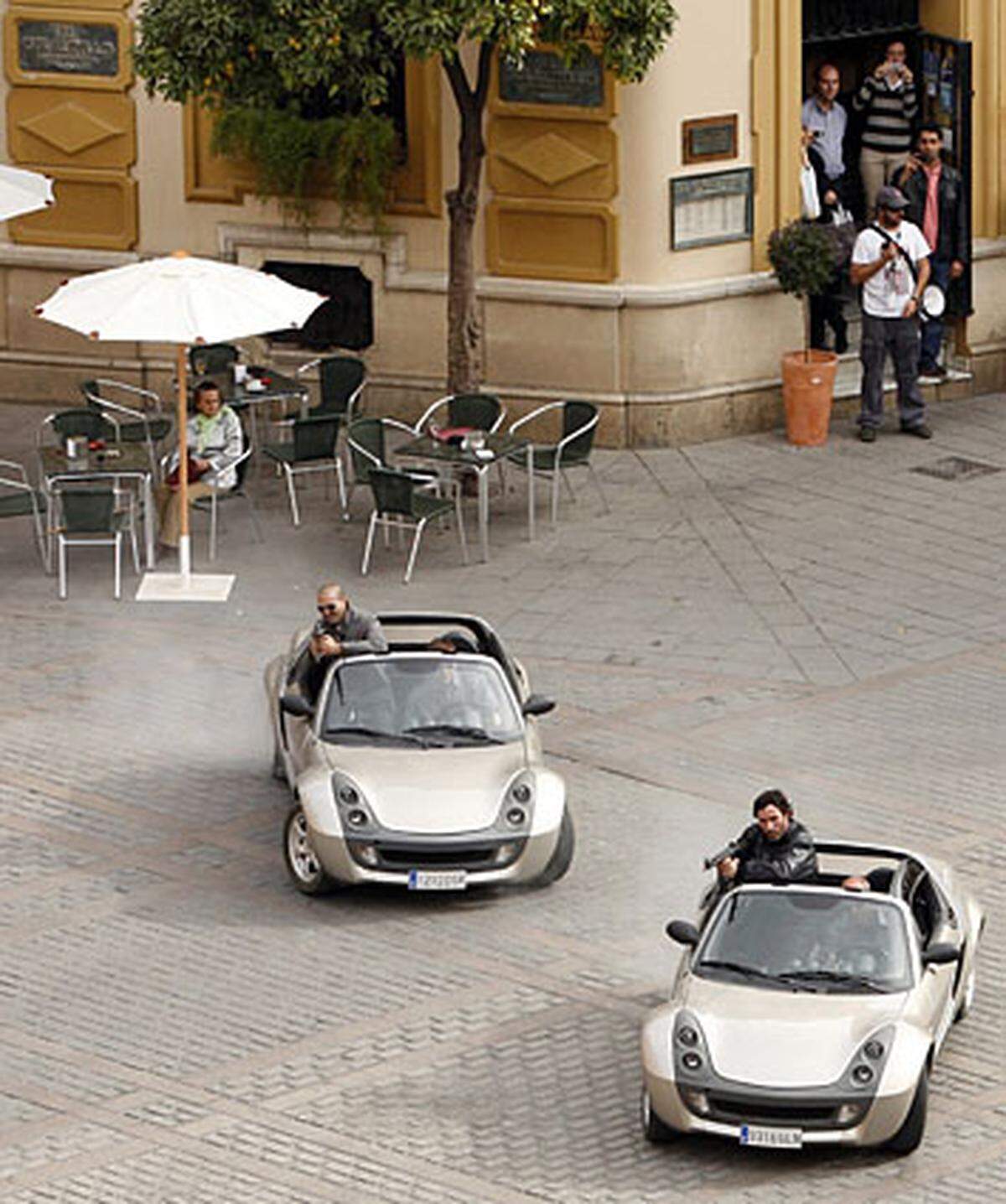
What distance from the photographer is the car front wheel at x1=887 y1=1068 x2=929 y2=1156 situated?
14547 mm

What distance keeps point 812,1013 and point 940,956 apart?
0.79m

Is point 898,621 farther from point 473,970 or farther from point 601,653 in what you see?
point 473,970

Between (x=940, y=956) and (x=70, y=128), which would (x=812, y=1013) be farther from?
(x=70, y=128)

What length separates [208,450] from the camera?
24.2 meters

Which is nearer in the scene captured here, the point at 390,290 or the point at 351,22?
the point at 351,22

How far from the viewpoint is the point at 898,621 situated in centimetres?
2241

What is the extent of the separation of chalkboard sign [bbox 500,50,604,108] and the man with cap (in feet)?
8.44

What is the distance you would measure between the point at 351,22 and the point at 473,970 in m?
9.01

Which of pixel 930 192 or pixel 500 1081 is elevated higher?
pixel 930 192

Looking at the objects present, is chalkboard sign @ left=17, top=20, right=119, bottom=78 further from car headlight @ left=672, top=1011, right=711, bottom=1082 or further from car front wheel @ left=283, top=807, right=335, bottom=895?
car headlight @ left=672, top=1011, right=711, bottom=1082

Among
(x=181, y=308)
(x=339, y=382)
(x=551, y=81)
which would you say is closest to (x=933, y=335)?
(x=551, y=81)

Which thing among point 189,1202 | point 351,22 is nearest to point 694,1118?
point 189,1202

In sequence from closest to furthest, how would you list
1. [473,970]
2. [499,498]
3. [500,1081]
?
1. [500,1081]
2. [473,970]
3. [499,498]

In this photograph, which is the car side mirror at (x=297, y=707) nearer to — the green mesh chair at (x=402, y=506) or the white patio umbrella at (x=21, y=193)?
the green mesh chair at (x=402, y=506)
